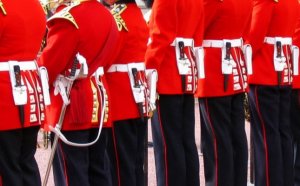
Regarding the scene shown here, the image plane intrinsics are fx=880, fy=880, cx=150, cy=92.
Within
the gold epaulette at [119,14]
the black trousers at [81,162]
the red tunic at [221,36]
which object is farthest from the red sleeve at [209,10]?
the black trousers at [81,162]

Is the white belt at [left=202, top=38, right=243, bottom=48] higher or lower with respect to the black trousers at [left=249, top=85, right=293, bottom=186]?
higher

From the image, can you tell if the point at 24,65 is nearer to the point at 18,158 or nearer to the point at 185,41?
the point at 18,158

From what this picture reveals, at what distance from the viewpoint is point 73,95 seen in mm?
4938

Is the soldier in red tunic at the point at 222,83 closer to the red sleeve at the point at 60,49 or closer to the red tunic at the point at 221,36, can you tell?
the red tunic at the point at 221,36

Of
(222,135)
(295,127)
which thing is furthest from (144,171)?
(295,127)

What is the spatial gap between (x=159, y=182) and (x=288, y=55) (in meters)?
1.42

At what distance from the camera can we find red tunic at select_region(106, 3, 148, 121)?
5539mm

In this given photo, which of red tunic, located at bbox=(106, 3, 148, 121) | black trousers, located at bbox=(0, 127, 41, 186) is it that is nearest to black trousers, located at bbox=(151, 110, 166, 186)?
red tunic, located at bbox=(106, 3, 148, 121)

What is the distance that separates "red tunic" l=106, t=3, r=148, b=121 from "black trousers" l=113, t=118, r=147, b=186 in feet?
0.22

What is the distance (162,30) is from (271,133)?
1.33 m

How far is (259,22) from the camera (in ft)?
20.7

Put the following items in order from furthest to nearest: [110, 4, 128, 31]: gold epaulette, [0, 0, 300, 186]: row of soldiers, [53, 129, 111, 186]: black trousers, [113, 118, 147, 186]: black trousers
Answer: [113, 118, 147, 186]: black trousers < [110, 4, 128, 31]: gold epaulette < [53, 129, 111, 186]: black trousers < [0, 0, 300, 186]: row of soldiers

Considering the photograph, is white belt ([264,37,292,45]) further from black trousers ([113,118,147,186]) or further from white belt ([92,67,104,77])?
white belt ([92,67,104,77])

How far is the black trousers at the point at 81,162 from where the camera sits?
497 centimetres
